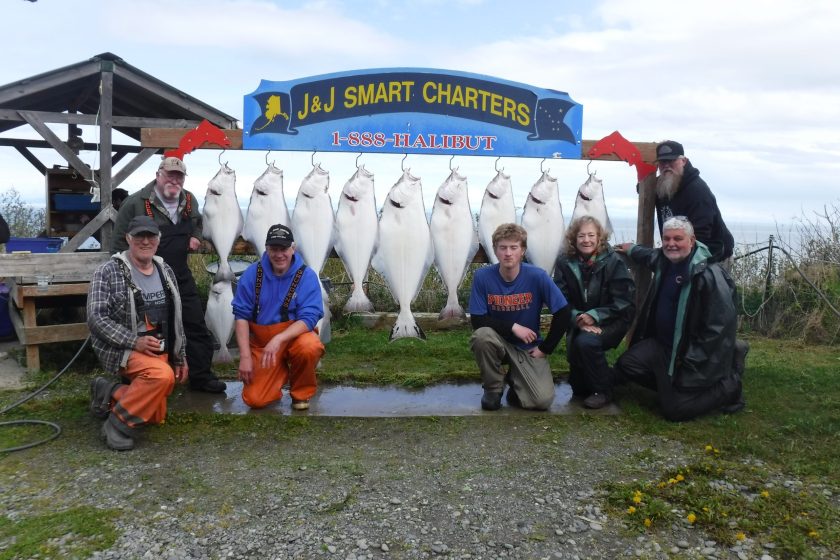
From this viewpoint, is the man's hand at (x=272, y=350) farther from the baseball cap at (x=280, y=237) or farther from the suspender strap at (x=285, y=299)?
the baseball cap at (x=280, y=237)

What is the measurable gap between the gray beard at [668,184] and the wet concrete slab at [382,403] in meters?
1.60

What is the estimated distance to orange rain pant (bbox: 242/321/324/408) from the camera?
4.22 meters

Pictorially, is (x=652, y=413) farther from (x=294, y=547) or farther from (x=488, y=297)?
(x=294, y=547)

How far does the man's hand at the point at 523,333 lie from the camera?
A: 425cm

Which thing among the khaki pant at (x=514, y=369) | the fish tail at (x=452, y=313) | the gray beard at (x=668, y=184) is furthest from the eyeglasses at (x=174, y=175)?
the gray beard at (x=668, y=184)

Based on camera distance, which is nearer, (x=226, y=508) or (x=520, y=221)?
(x=226, y=508)

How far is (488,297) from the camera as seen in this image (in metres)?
4.39

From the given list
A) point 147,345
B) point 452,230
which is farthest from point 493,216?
point 147,345

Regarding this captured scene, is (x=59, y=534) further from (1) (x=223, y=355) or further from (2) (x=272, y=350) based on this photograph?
(1) (x=223, y=355)

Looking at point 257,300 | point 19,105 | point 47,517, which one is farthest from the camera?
point 19,105

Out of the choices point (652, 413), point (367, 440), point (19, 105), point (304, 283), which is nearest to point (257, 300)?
point (304, 283)

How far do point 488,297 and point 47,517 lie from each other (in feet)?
9.06

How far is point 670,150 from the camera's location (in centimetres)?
466

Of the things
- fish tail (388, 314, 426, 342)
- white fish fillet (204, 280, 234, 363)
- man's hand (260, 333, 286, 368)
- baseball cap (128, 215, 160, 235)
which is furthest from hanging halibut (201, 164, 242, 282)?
fish tail (388, 314, 426, 342)
